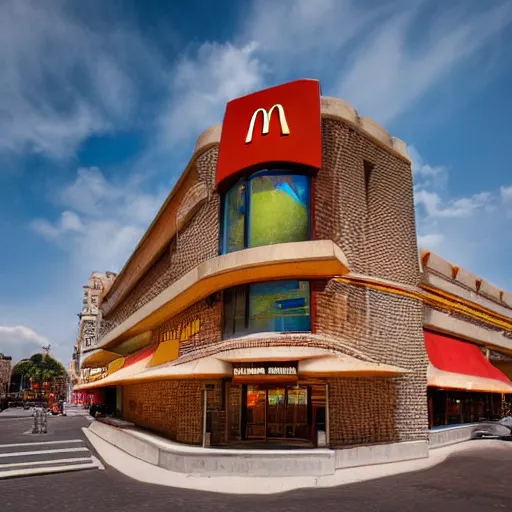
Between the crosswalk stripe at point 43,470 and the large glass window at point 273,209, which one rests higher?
the large glass window at point 273,209

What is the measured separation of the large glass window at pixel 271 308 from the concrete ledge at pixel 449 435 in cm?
781

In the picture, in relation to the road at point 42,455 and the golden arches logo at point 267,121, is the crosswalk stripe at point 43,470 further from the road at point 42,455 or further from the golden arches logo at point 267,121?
the golden arches logo at point 267,121

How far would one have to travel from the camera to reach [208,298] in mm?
18922

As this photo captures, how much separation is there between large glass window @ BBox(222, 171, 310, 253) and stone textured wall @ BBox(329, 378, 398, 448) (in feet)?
17.0

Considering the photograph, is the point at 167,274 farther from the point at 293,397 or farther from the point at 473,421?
the point at 473,421

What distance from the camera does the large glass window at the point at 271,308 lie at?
16.5 metres

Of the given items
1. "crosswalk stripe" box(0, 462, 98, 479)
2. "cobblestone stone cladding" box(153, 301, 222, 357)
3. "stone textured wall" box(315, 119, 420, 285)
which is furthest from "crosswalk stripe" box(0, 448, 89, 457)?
"stone textured wall" box(315, 119, 420, 285)

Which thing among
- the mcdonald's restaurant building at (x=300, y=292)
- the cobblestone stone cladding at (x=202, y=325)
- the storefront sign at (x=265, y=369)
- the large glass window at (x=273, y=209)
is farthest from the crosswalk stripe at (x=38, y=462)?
the large glass window at (x=273, y=209)

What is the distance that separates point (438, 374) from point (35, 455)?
1569 cm

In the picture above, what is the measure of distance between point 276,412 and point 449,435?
8.66m

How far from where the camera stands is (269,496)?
11.7 metres

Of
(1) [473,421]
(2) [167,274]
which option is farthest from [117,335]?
(1) [473,421]

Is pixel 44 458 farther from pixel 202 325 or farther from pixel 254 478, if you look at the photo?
pixel 254 478

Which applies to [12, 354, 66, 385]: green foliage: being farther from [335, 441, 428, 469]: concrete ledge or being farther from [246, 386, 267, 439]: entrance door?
[335, 441, 428, 469]: concrete ledge
